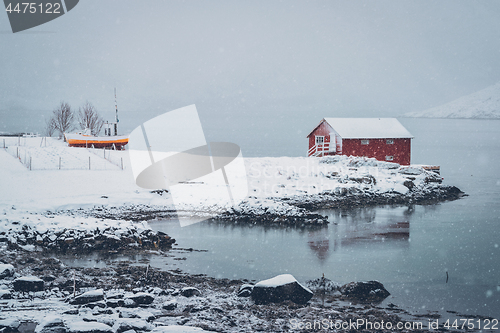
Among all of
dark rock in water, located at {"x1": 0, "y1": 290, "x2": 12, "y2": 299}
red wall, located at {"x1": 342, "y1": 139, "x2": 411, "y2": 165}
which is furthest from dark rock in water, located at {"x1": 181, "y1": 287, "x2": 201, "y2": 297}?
red wall, located at {"x1": 342, "y1": 139, "x2": 411, "y2": 165}

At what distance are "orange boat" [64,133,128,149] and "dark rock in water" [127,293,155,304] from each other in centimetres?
3452

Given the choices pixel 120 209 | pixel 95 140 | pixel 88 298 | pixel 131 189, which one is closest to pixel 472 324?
pixel 88 298

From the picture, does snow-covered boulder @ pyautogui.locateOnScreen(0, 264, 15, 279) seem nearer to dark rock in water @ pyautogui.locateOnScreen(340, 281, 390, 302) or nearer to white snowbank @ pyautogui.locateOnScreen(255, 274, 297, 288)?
white snowbank @ pyautogui.locateOnScreen(255, 274, 297, 288)

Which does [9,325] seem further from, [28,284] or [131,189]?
[131,189]

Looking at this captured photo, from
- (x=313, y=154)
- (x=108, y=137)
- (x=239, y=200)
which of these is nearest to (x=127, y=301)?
(x=239, y=200)

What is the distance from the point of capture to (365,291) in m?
10.5

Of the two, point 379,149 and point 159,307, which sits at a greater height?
point 379,149

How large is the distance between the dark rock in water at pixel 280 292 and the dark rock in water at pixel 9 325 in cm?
483

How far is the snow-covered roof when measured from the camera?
38219 mm

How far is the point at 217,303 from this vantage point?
31.1ft

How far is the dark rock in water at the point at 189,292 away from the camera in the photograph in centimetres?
991

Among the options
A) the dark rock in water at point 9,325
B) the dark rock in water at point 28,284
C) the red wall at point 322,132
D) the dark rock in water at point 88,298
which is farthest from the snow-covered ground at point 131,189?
the dark rock in water at point 9,325

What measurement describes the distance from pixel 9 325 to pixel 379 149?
35.4 m

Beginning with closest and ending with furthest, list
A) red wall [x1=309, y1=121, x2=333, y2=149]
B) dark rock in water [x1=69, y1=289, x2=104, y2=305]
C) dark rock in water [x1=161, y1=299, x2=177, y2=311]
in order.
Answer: dark rock in water [x1=69, y1=289, x2=104, y2=305], dark rock in water [x1=161, y1=299, x2=177, y2=311], red wall [x1=309, y1=121, x2=333, y2=149]
